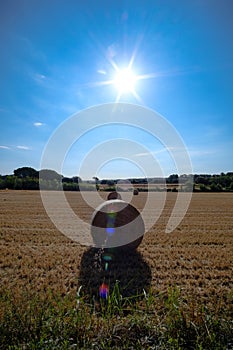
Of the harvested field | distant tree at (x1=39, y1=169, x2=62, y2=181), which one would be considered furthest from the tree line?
the harvested field

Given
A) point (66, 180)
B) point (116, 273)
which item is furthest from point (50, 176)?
point (116, 273)

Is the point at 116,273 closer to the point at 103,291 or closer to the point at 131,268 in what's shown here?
the point at 131,268

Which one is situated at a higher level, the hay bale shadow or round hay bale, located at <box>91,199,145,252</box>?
round hay bale, located at <box>91,199,145,252</box>

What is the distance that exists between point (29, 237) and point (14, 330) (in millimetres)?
5834

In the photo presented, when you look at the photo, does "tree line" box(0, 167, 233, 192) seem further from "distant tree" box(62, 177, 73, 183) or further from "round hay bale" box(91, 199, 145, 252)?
"round hay bale" box(91, 199, 145, 252)

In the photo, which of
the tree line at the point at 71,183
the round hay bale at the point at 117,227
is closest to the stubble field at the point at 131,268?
the round hay bale at the point at 117,227

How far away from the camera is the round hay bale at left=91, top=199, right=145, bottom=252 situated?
22.4ft

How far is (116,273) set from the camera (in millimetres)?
5363

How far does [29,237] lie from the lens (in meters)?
8.43

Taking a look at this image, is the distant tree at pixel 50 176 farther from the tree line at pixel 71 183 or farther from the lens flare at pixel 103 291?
the lens flare at pixel 103 291

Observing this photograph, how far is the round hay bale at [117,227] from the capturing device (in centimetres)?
683

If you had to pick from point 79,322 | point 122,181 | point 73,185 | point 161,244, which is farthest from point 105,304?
point 73,185

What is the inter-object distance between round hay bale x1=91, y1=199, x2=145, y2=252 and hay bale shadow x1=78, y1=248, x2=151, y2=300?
25cm

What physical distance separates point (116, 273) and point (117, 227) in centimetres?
168
